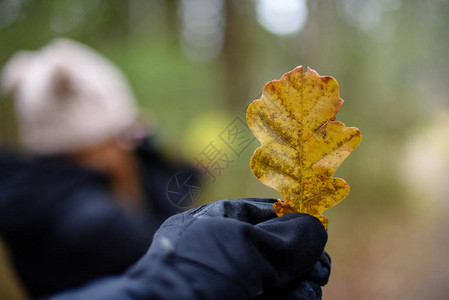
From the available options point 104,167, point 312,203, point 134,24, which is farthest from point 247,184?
point 134,24

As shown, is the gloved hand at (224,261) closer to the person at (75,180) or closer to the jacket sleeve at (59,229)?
the person at (75,180)

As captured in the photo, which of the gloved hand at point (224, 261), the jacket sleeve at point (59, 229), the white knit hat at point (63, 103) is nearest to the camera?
the gloved hand at point (224, 261)

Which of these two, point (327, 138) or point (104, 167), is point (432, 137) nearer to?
point (104, 167)

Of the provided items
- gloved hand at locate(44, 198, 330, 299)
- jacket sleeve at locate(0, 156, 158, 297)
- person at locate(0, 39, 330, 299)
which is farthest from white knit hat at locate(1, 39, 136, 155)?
gloved hand at locate(44, 198, 330, 299)

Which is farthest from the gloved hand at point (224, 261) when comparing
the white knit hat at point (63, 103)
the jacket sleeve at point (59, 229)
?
the white knit hat at point (63, 103)

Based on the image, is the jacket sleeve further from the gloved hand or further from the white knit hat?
the gloved hand

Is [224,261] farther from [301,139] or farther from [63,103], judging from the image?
[63,103]
